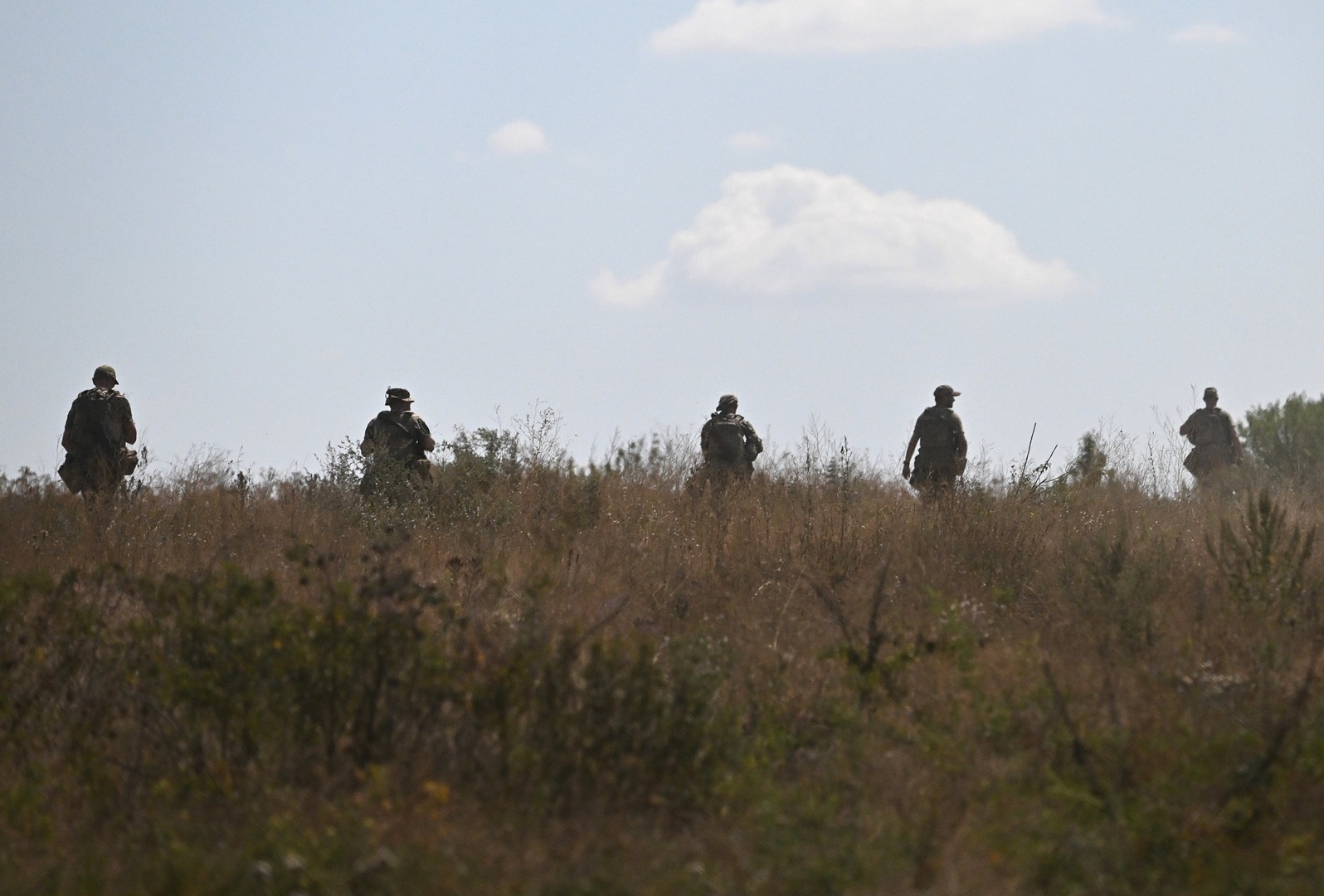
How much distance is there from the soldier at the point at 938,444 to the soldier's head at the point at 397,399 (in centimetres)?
496

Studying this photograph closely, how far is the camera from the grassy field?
4.97 meters

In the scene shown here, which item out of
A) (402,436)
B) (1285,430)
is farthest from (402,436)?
(1285,430)

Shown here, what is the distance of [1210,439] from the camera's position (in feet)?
57.6

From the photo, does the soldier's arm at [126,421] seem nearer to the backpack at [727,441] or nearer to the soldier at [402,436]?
the soldier at [402,436]

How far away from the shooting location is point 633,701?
19.3 ft

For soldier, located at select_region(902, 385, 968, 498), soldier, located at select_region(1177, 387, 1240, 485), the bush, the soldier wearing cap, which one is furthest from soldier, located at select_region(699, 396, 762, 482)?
the bush

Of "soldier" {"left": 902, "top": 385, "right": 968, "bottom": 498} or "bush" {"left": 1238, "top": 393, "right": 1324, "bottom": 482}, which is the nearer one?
"soldier" {"left": 902, "top": 385, "right": 968, "bottom": 498}

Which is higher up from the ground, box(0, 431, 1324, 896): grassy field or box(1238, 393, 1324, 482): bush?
box(1238, 393, 1324, 482): bush

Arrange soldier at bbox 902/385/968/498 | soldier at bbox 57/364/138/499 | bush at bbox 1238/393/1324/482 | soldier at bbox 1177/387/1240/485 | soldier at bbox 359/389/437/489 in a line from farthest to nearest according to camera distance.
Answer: bush at bbox 1238/393/1324/482, soldier at bbox 1177/387/1240/485, soldier at bbox 902/385/968/498, soldier at bbox 359/389/437/489, soldier at bbox 57/364/138/499

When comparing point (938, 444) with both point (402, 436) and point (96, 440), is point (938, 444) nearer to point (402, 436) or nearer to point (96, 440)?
point (402, 436)

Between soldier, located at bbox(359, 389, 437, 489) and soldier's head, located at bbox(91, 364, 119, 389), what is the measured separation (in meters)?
2.33

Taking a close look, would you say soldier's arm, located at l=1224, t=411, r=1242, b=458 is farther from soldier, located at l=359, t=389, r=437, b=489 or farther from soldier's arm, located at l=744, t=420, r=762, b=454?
soldier, located at l=359, t=389, r=437, b=489

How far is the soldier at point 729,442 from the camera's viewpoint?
15.4 m

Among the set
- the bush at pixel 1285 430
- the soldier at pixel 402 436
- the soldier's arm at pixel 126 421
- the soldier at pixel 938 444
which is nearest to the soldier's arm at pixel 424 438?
the soldier at pixel 402 436
